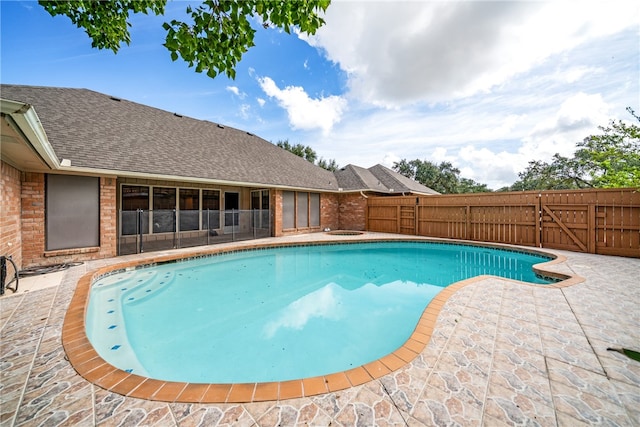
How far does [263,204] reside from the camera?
1310 cm

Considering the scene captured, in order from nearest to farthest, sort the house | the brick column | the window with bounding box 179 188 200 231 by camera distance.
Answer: the house
the brick column
the window with bounding box 179 188 200 231

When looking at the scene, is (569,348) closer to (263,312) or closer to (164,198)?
(263,312)

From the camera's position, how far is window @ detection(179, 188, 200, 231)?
10.3m

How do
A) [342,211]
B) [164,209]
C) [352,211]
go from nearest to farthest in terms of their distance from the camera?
[164,209]
[352,211]
[342,211]

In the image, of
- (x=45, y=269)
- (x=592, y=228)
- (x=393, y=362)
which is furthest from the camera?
(x=592, y=228)

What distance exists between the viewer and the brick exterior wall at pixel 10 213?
15.2ft

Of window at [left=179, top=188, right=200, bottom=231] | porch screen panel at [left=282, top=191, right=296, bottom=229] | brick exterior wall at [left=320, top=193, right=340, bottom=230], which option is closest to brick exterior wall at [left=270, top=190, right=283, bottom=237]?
porch screen panel at [left=282, top=191, right=296, bottom=229]

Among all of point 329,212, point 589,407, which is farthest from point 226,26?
point 329,212

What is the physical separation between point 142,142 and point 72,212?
3.55 meters

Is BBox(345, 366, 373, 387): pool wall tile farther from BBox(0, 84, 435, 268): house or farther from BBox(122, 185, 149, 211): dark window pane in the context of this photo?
BBox(122, 185, 149, 211): dark window pane

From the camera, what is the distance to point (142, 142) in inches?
354

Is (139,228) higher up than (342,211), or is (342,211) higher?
(342,211)

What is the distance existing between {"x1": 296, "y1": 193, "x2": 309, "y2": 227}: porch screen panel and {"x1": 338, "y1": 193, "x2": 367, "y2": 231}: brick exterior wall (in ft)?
9.19

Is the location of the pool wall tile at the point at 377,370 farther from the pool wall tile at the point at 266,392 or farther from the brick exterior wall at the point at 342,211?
the brick exterior wall at the point at 342,211
